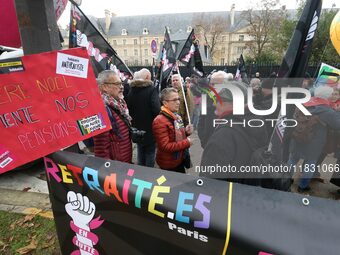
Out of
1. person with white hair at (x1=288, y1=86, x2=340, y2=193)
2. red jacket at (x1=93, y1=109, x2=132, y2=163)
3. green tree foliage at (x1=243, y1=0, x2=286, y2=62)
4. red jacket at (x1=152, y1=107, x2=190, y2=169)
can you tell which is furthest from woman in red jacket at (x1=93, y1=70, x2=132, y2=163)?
green tree foliage at (x1=243, y1=0, x2=286, y2=62)

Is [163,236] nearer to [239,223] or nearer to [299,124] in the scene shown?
[239,223]

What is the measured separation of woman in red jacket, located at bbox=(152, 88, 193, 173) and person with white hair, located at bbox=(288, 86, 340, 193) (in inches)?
62.9

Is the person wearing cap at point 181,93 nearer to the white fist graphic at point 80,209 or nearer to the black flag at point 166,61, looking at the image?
the black flag at point 166,61

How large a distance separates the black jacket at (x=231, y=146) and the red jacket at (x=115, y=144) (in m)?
1.15

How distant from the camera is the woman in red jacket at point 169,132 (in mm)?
3027

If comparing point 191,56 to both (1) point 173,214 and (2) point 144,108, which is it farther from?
(1) point 173,214

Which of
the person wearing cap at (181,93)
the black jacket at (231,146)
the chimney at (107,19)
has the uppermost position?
the chimney at (107,19)

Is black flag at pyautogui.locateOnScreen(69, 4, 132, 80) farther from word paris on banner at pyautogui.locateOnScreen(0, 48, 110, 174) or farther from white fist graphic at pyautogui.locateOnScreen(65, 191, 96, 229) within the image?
white fist graphic at pyautogui.locateOnScreen(65, 191, 96, 229)

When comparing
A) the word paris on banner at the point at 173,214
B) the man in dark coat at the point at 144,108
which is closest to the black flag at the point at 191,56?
the man in dark coat at the point at 144,108

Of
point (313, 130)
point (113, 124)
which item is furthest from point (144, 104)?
point (313, 130)

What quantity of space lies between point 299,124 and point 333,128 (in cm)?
44

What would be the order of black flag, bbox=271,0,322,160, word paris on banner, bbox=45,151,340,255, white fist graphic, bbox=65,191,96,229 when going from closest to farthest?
word paris on banner, bbox=45,151,340,255
white fist graphic, bbox=65,191,96,229
black flag, bbox=271,0,322,160

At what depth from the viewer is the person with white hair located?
143 inches

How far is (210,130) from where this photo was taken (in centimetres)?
302
